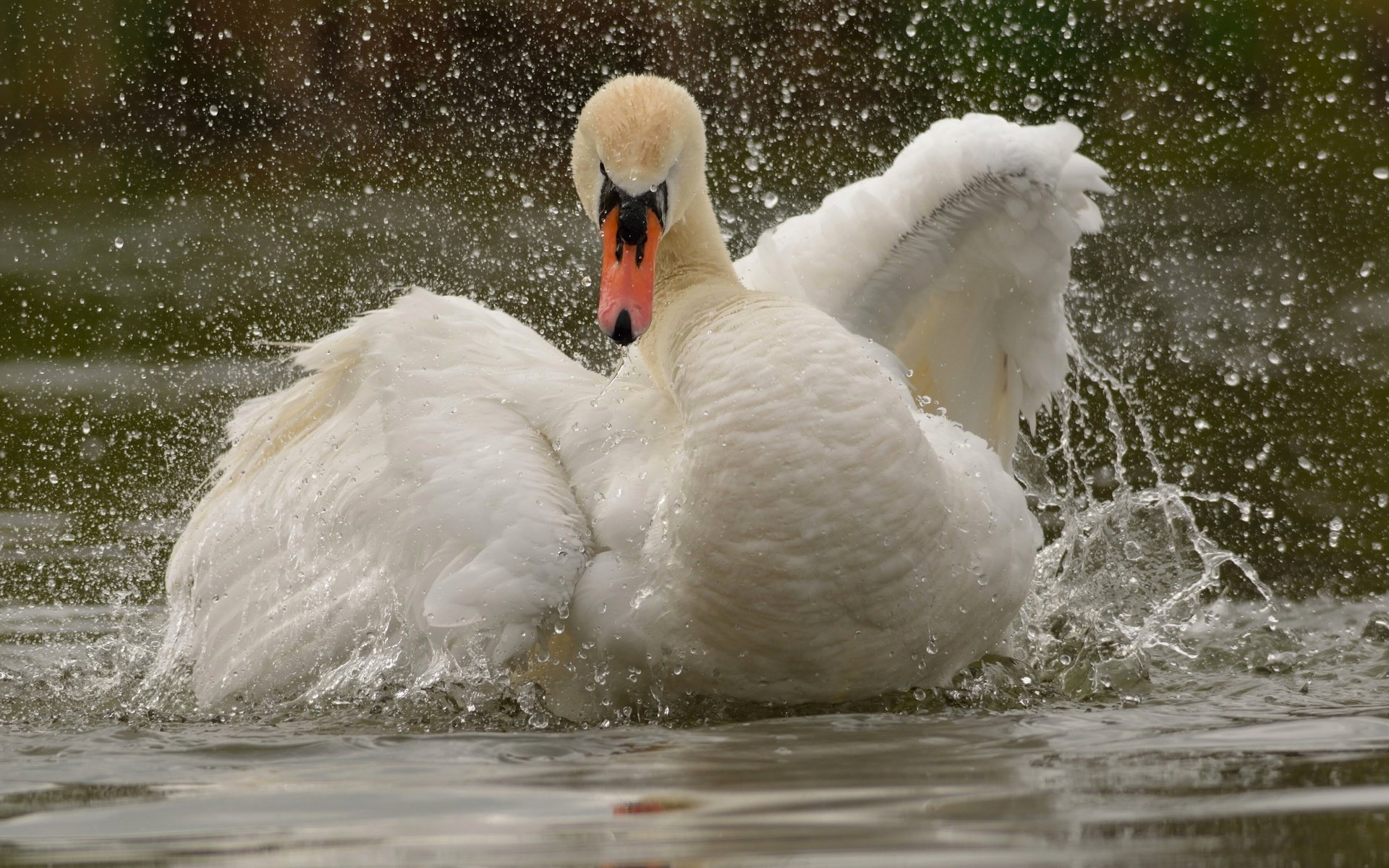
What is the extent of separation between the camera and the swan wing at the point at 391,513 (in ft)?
14.0

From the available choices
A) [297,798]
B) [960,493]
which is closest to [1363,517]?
[960,493]

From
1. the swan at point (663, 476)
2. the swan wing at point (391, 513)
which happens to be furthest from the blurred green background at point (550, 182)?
the swan at point (663, 476)

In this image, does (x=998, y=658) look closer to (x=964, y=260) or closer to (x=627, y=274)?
(x=964, y=260)

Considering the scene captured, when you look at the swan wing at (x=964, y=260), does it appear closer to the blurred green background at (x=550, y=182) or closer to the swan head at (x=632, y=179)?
the swan head at (x=632, y=179)

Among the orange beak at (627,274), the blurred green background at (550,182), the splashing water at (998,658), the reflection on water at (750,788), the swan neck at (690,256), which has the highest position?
the blurred green background at (550,182)

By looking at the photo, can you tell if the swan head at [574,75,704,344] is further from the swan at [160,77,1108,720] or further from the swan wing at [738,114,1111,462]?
the swan wing at [738,114,1111,462]

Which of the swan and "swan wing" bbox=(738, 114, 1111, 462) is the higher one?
"swan wing" bbox=(738, 114, 1111, 462)

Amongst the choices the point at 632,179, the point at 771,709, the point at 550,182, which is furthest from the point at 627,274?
the point at 550,182

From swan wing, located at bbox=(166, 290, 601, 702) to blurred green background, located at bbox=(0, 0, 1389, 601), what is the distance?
215 centimetres

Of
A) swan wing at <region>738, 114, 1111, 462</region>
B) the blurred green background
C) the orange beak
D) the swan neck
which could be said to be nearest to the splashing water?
swan wing at <region>738, 114, 1111, 462</region>

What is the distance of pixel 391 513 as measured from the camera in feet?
15.1

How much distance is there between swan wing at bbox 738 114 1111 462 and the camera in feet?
17.4

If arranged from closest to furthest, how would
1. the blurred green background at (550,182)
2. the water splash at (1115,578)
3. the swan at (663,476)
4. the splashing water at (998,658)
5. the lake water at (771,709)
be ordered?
1. the lake water at (771,709)
2. the swan at (663,476)
3. the splashing water at (998,658)
4. the water splash at (1115,578)
5. the blurred green background at (550,182)

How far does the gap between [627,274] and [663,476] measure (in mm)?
505
